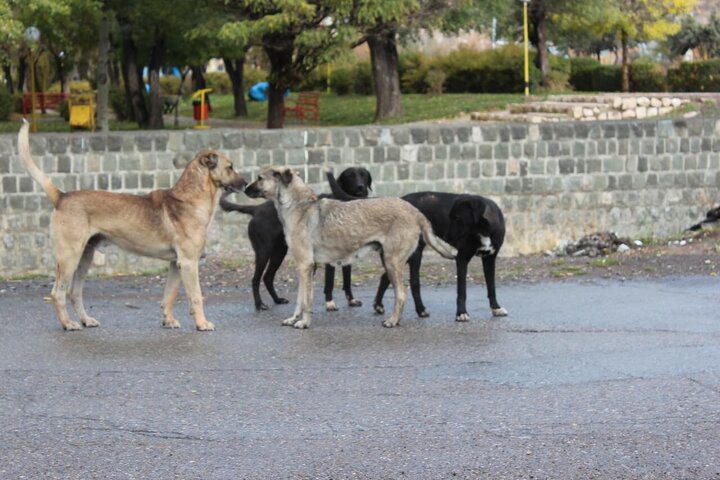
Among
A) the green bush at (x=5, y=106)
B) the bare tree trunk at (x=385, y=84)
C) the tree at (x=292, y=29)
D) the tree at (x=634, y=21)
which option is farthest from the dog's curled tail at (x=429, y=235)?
the tree at (x=634, y=21)

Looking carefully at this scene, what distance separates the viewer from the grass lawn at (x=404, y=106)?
37.3 m

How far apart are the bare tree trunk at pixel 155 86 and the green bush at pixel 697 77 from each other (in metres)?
21.3

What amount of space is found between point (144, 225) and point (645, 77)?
4378 cm

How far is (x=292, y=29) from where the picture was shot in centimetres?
3028

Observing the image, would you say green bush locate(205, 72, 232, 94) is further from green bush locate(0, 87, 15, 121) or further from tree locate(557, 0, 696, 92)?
green bush locate(0, 87, 15, 121)

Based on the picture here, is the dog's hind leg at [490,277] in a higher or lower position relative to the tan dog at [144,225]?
lower

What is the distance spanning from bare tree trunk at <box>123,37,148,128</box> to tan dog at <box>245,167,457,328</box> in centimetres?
3039

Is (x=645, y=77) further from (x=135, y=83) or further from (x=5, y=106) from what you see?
(x=5, y=106)

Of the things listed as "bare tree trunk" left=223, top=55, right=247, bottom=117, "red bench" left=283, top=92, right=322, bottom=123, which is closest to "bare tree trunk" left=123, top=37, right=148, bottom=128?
"red bench" left=283, top=92, right=322, bottom=123

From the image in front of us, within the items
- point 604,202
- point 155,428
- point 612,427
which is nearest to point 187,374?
point 155,428

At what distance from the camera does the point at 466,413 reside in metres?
8.01

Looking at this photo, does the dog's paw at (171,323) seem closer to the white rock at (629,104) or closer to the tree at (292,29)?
the tree at (292,29)

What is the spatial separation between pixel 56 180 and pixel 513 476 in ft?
37.5

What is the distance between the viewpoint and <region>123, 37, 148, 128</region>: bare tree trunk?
136 ft
